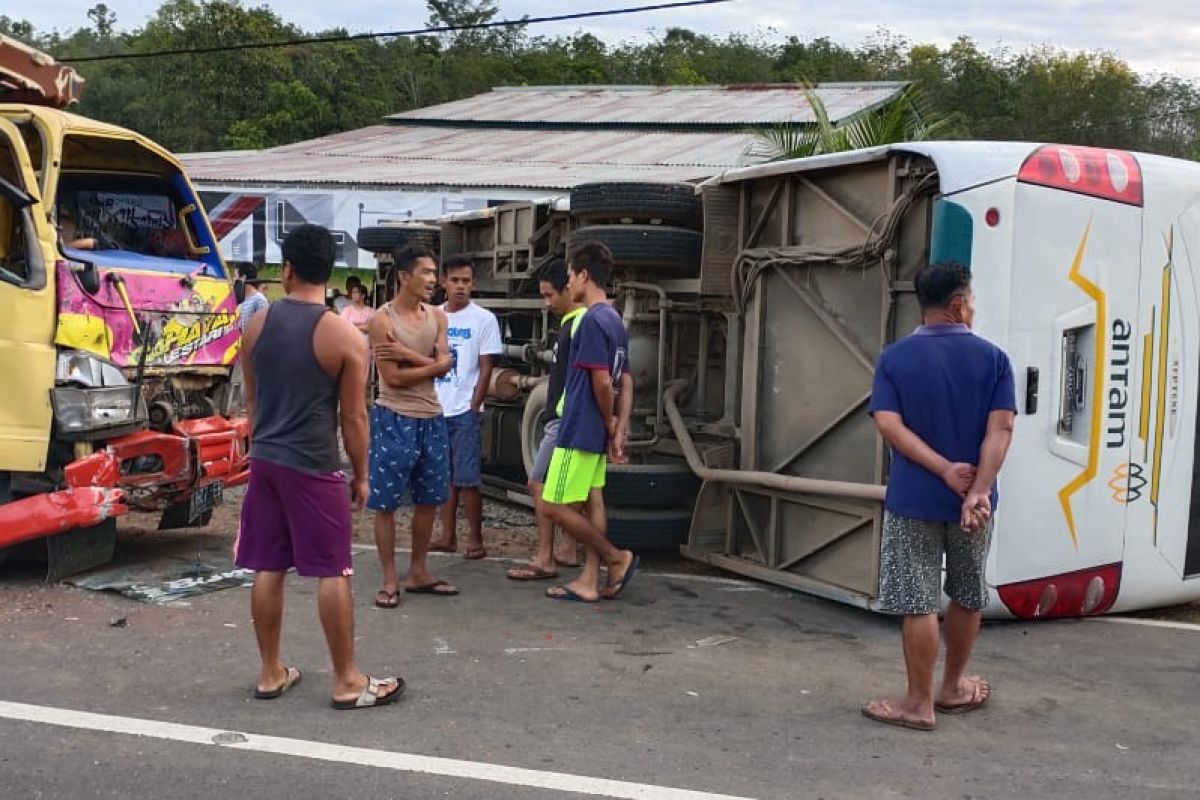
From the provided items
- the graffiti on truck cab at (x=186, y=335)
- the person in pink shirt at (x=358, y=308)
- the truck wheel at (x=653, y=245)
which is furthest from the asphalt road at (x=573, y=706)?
the person in pink shirt at (x=358, y=308)

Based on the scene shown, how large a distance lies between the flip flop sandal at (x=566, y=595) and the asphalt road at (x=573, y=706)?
0.30ft

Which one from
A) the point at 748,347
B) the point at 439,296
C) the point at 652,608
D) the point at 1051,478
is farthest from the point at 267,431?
the point at 439,296

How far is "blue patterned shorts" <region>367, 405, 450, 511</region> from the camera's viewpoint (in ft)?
20.6

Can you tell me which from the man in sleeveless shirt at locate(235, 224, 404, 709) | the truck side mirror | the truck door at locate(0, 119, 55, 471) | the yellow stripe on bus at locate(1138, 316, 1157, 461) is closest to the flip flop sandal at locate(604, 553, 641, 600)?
the man in sleeveless shirt at locate(235, 224, 404, 709)

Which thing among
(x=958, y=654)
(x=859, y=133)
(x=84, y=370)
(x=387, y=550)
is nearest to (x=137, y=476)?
(x=84, y=370)

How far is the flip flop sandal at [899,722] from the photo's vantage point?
4.57 m

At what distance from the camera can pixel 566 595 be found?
6.46 meters

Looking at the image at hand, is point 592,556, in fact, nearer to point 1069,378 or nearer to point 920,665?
point 920,665

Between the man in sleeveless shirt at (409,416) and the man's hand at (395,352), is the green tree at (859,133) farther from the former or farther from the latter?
the man's hand at (395,352)

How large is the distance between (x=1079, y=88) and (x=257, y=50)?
1181 inches

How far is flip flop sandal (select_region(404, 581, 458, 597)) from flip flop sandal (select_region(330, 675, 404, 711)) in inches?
67.1

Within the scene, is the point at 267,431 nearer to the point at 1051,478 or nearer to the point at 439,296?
the point at 1051,478

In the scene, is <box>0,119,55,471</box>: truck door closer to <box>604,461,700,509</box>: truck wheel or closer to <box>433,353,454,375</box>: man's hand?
<box>433,353,454,375</box>: man's hand

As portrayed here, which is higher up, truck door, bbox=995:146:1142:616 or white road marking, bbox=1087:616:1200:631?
truck door, bbox=995:146:1142:616
